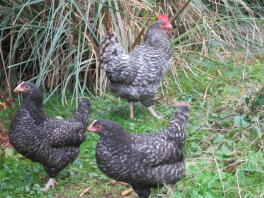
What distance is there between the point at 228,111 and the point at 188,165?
1.61 metres

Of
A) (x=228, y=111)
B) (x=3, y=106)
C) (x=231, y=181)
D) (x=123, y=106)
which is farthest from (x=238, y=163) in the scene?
(x=123, y=106)

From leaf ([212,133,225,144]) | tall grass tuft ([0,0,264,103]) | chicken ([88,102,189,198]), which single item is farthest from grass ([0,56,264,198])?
tall grass tuft ([0,0,264,103])

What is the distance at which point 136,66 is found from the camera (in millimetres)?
6254

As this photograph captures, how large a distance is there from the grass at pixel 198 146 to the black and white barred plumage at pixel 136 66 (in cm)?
39

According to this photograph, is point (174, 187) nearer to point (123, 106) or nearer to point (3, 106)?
point (3, 106)

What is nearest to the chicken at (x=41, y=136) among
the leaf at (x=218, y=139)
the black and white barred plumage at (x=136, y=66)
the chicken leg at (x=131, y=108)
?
the leaf at (x=218, y=139)

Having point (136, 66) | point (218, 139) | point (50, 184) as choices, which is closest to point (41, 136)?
point (50, 184)

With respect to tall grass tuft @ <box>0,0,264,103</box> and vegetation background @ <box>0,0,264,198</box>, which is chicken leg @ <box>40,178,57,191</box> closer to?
vegetation background @ <box>0,0,264,198</box>

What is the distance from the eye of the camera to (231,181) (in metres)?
4.16

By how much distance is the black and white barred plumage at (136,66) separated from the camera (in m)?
6.20

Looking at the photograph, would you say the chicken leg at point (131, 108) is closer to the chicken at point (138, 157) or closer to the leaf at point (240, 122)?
the leaf at point (240, 122)

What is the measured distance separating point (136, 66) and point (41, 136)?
1.99 meters

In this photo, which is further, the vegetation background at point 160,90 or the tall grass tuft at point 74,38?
the tall grass tuft at point 74,38

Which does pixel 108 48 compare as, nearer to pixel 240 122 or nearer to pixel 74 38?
pixel 74 38
